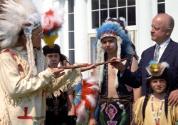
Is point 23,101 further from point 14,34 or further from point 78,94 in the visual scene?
point 78,94

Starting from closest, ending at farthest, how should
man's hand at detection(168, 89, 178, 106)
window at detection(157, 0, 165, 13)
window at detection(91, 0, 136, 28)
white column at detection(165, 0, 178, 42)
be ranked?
man's hand at detection(168, 89, 178, 106) < white column at detection(165, 0, 178, 42) < window at detection(157, 0, 165, 13) < window at detection(91, 0, 136, 28)

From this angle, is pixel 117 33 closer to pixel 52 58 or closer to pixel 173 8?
pixel 52 58

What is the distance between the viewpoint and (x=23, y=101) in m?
4.20

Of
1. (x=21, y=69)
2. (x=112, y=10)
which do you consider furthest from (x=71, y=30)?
(x=21, y=69)

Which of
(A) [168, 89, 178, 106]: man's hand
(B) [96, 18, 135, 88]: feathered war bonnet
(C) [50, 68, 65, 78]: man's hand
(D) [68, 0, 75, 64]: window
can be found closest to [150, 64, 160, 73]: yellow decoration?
(A) [168, 89, 178, 106]: man's hand

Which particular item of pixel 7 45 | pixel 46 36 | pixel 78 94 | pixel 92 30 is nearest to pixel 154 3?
pixel 92 30

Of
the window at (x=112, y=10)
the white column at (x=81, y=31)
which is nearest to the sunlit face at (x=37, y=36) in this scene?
the window at (x=112, y=10)

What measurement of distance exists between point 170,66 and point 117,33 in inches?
27.6

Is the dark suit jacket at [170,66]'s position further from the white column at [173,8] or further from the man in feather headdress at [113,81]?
the white column at [173,8]

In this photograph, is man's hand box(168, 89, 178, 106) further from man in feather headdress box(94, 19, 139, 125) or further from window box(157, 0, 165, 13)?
window box(157, 0, 165, 13)

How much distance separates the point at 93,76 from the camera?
220 inches

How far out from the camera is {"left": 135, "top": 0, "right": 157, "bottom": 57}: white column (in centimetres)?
1048

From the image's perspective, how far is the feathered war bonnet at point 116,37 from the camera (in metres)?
5.41

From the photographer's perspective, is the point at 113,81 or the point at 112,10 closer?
the point at 113,81
